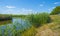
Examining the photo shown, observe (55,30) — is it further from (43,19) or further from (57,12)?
(57,12)

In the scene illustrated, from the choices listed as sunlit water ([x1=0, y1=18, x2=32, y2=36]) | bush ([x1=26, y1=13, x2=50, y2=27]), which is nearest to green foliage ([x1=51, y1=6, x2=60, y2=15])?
bush ([x1=26, y1=13, x2=50, y2=27])

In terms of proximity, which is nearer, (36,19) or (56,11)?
(36,19)

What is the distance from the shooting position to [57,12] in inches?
299

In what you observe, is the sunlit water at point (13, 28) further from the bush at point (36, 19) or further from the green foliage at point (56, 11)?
the green foliage at point (56, 11)

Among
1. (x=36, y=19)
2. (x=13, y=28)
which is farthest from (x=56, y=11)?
(x=13, y=28)

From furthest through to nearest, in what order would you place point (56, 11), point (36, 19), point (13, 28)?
point (56, 11)
point (36, 19)
point (13, 28)

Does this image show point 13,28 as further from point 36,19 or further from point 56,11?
point 56,11

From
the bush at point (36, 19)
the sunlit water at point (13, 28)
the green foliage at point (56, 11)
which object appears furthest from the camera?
the green foliage at point (56, 11)

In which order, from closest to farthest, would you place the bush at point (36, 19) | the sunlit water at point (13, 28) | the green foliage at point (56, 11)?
the sunlit water at point (13, 28) < the bush at point (36, 19) < the green foliage at point (56, 11)

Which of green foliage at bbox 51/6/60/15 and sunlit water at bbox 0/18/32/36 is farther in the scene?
green foliage at bbox 51/6/60/15

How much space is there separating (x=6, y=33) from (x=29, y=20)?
5.65 feet

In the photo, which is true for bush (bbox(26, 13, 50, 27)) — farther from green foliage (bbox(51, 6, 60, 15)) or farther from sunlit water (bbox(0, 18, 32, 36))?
green foliage (bbox(51, 6, 60, 15))

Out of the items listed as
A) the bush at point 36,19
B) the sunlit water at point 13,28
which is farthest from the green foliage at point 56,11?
the sunlit water at point 13,28

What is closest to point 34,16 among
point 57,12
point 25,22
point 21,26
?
point 25,22
